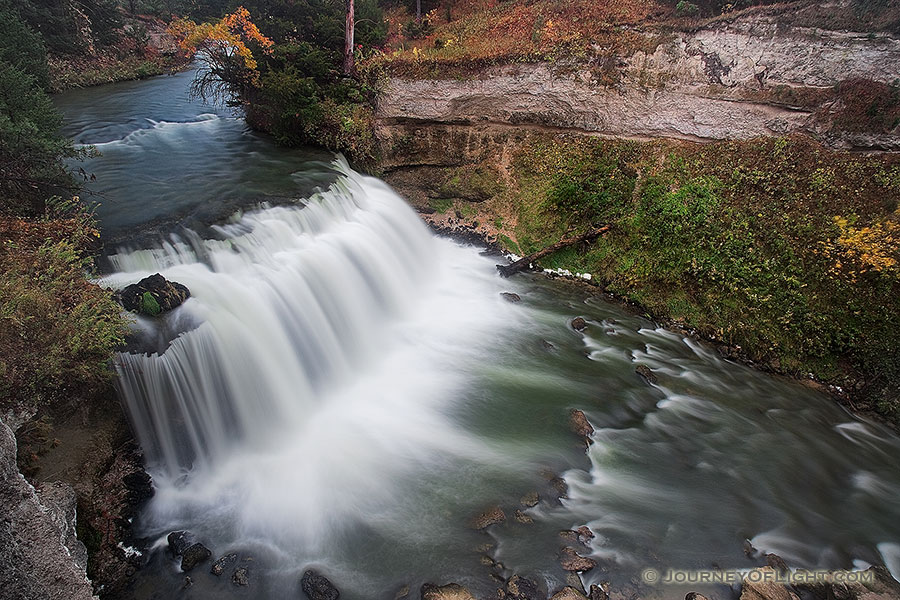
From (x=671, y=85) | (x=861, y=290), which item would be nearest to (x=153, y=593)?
(x=861, y=290)

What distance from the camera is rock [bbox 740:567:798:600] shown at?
4789 mm

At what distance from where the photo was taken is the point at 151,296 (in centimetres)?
650

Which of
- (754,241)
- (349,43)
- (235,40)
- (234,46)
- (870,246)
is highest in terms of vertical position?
(349,43)

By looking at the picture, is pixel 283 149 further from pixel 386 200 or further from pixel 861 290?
pixel 861 290

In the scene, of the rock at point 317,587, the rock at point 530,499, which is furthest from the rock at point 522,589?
the rock at point 317,587

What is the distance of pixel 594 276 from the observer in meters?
11.2

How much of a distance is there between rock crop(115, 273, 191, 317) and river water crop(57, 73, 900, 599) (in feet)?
0.61

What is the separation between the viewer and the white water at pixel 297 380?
6023 millimetres

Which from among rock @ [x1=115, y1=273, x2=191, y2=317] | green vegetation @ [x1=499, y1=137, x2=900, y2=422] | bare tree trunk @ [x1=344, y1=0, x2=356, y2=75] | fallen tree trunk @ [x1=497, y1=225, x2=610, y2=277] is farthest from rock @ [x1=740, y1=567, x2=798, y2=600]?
bare tree trunk @ [x1=344, y1=0, x2=356, y2=75]

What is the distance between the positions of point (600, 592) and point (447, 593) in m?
1.63

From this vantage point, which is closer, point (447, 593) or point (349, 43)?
point (447, 593)

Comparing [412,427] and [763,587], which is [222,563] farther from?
[763,587]

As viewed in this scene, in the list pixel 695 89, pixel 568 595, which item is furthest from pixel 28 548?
pixel 695 89

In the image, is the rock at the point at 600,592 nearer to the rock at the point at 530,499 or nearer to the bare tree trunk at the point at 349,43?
the rock at the point at 530,499
